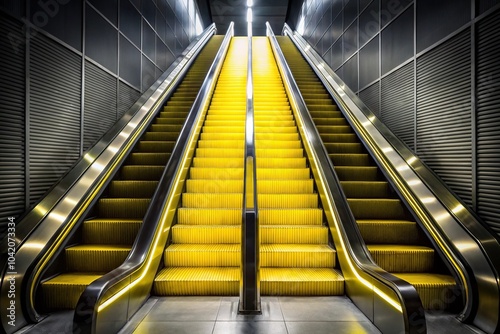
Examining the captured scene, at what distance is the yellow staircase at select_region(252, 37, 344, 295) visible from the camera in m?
3.18

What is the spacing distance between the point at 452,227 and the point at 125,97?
16.5ft

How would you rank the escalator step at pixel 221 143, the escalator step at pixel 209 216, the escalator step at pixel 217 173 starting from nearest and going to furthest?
the escalator step at pixel 209 216, the escalator step at pixel 217 173, the escalator step at pixel 221 143

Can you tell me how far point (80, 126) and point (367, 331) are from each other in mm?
3855

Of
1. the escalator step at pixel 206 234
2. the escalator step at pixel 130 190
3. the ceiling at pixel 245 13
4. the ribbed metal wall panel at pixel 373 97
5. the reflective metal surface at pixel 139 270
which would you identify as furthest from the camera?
the ceiling at pixel 245 13

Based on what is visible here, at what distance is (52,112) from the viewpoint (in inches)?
142

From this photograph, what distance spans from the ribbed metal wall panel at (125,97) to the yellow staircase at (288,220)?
228 cm

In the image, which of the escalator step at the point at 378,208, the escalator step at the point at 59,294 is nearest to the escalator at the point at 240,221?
the escalator step at the point at 378,208

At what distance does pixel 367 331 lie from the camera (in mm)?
2514

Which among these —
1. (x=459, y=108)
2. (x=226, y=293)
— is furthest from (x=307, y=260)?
(x=459, y=108)

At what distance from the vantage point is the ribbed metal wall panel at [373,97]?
222 inches

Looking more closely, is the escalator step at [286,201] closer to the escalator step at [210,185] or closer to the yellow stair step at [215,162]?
the escalator step at [210,185]

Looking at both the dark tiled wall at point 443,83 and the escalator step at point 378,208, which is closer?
the dark tiled wall at point 443,83

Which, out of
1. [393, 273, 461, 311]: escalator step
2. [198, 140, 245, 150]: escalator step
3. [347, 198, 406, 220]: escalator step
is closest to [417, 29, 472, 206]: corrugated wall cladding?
[347, 198, 406, 220]: escalator step

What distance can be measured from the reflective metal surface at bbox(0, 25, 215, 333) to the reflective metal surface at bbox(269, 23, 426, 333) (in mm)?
2593
